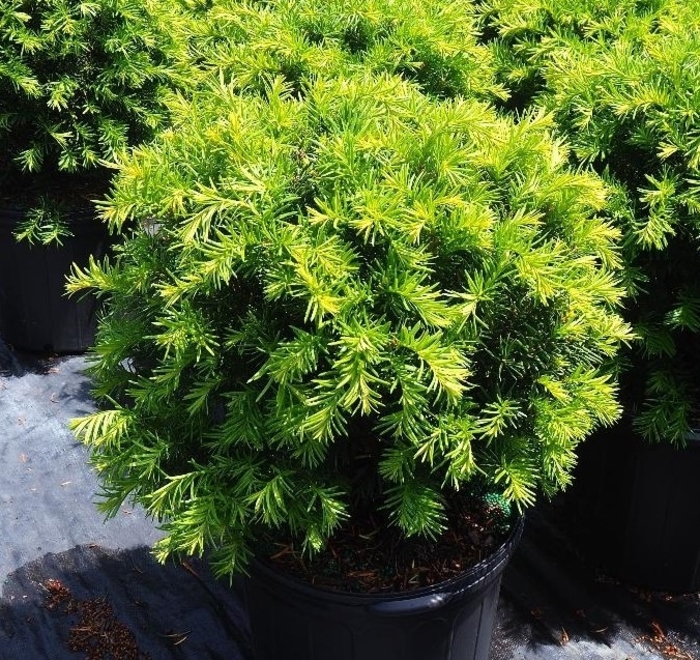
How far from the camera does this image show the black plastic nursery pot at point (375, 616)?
2000 millimetres

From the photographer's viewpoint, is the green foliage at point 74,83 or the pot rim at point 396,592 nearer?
the pot rim at point 396,592

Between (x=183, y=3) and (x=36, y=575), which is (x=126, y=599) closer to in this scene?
(x=36, y=575)

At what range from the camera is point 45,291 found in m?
3.81

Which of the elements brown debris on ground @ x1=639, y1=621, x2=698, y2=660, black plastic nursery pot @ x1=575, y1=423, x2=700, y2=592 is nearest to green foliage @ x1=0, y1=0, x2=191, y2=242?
black plastic nursery pot @ x1=575, y1=423, x2=700, y2=592

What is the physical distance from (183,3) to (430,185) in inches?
100.0

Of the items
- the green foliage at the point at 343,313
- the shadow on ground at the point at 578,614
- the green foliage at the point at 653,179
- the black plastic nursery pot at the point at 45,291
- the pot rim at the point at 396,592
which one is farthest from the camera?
the black plastic nursery pot at the point at 45,291

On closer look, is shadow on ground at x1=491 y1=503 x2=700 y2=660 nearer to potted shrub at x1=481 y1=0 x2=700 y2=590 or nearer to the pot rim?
potted shrub at x1=481 y1=0 x2=700 y2=590

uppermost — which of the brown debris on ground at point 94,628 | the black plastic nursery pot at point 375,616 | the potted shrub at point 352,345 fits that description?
the potted shrub at point 352,345

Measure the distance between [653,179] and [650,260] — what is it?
10.1 inches

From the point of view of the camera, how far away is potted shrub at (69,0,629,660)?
171 cm

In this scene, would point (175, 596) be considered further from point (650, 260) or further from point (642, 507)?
point (650, 260)

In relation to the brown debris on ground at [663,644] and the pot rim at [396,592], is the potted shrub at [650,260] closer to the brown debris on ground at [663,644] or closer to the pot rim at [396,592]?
the brown debris on ground at [663,644]

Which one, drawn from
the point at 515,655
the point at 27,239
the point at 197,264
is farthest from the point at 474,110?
the point at 27,239

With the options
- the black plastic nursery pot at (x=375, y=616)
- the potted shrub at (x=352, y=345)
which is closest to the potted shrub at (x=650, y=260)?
the potted shrub at (x=352, y=345)
